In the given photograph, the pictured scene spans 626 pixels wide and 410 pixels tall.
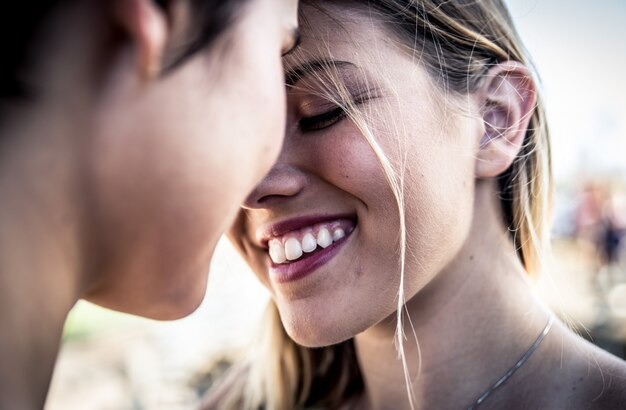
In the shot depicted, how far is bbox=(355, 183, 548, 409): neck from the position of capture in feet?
5.65

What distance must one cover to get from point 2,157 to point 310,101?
2.54 feet

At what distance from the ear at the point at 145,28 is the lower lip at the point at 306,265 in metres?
0.76

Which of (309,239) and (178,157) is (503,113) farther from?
(178,157)

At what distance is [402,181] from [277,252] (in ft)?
1.39

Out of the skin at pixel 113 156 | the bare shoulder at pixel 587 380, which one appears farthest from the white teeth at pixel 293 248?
the bare shoulder at pixel 587 380

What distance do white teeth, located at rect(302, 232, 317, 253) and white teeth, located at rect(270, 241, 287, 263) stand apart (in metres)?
0.08

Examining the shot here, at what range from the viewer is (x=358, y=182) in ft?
4.78

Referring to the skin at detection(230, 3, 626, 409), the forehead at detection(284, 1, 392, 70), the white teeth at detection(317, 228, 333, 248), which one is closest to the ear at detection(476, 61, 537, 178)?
the skin at detection(230, 3, 626, 409)

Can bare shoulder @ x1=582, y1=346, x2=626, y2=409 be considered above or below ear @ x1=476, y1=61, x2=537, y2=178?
below

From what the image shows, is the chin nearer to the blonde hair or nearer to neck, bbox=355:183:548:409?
the blonde hair

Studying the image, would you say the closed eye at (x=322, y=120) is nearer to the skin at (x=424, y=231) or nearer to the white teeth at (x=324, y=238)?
the skin at (x=424, y=231)

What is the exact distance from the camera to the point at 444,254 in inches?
62.6

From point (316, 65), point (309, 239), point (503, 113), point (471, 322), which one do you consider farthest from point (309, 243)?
point (503, 113)

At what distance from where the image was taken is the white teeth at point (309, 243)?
1.57 meters
